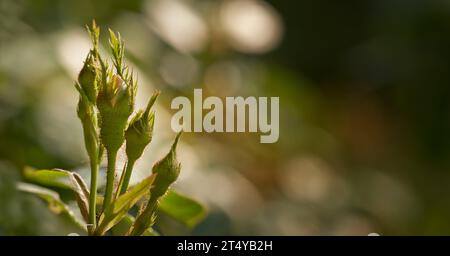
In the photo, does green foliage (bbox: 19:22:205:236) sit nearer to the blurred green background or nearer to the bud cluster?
the bud cluster

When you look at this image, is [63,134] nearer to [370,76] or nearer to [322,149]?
[322,149]

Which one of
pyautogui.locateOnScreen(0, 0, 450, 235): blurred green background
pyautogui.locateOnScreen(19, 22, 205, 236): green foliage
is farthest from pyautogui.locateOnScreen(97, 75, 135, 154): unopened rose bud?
pyautogui.locateOnScreen(0, 0, 450, 235): blurred green background

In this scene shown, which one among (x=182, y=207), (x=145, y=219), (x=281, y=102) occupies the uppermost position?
(x=281, y=102)

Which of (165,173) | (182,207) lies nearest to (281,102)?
(182,207)

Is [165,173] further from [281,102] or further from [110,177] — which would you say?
[281,102]

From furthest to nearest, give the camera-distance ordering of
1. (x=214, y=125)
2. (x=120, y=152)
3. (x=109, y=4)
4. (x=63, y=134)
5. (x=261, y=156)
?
(x=261, y=156) → (x=109, y=4) → (x=214, y=125) → (x=63, y=134) → (x=120, y=152)
